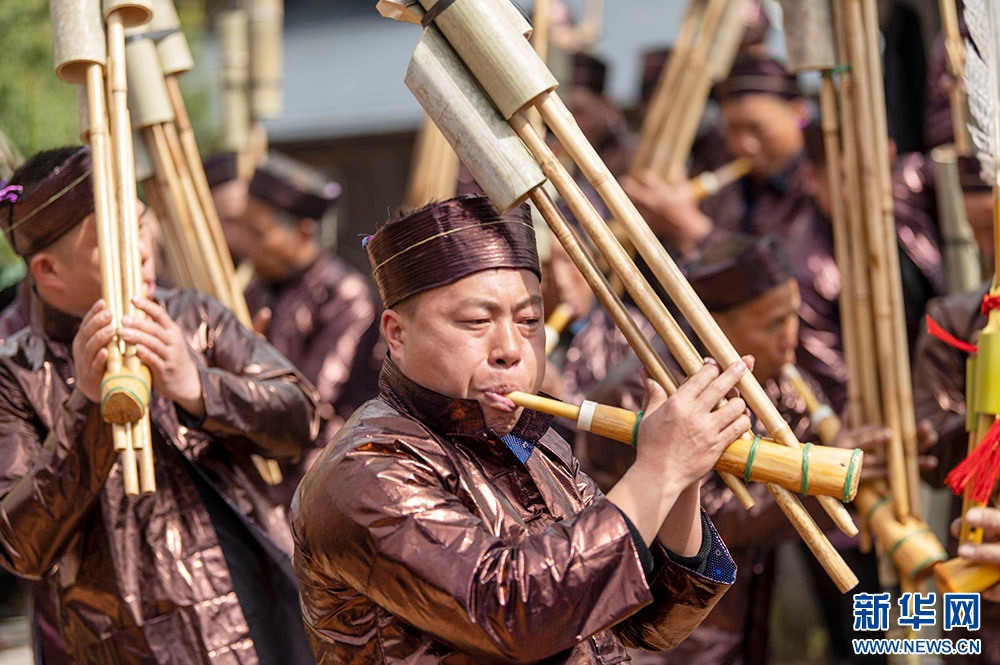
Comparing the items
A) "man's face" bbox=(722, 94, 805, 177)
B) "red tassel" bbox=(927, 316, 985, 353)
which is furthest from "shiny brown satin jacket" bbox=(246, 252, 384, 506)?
"red tassel" bbox=(927, 316, 985, 353)

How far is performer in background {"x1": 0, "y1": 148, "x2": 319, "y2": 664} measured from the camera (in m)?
2.91

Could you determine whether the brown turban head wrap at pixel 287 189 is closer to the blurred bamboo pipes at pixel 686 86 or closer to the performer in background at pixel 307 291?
the performer in background at pixel 307 291

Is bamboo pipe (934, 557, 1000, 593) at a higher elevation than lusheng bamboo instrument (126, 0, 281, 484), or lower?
lower

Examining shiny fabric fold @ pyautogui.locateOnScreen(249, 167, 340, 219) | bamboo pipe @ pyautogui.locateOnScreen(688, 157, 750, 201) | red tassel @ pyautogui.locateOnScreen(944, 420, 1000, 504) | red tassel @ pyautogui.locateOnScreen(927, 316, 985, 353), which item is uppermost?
red tassel @ pyautogui.locateOnScreen(927, 316, 985, 353)

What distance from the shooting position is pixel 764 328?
3873mm

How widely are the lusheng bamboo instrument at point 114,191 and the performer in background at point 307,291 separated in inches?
131

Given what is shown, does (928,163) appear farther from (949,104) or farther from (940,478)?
(940,478)

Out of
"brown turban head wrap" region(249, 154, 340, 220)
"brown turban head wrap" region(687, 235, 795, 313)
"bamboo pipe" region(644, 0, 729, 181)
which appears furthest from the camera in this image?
"brown turban head wrap" region(249, 154, 340, 220)

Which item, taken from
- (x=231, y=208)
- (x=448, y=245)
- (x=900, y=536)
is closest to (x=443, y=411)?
(x=448, y=245)

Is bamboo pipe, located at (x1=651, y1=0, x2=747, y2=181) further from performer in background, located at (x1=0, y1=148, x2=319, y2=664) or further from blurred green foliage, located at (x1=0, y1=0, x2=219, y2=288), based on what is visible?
performer in background, located at (x1=0, y1=148, x2=319, y2=664)

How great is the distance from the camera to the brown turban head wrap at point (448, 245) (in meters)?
2.25

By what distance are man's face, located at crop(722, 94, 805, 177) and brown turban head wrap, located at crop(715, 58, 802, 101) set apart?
28mm

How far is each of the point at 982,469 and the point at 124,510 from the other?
180 cm

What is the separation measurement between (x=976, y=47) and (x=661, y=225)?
3.04 meters
